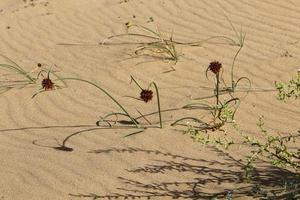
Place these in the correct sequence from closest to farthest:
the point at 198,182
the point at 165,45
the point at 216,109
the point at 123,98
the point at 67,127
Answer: the point at 198,182 → the point at 216,109 → the point at 67,127 → the point at 123,98 → the point at 165,45

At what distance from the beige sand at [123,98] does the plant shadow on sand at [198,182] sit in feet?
0.03

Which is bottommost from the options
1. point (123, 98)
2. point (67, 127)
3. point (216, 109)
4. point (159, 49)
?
point (67, 127)

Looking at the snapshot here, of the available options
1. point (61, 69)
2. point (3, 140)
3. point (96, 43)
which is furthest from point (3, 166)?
point (96, 43)

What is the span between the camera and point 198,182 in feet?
11.2

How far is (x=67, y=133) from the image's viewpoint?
14.1 ft

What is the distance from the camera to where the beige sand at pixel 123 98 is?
3527 millimetres

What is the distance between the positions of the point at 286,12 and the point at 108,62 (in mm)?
2108

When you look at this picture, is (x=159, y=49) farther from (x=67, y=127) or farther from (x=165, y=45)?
(x=67, y=127)

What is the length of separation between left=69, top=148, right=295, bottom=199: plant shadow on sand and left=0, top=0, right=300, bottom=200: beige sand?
0.4 inches

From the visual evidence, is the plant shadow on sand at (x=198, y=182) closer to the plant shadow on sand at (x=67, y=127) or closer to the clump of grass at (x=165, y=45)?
the plant shadow on sand at (x=67, y=127)

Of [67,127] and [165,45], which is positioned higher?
[165,45]

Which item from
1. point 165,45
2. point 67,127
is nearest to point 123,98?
point 67,127

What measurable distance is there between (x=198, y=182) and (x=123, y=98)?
5.48ft

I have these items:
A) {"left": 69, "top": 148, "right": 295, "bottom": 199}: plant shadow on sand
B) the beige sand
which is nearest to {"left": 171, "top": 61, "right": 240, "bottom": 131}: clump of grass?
the beige sand
